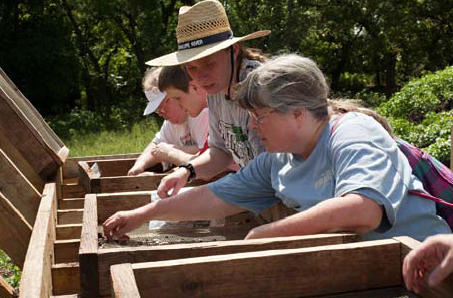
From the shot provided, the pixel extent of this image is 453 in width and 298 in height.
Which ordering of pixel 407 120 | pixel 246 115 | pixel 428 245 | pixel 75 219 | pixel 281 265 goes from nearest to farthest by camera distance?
pixel 428 245, pixel 281 265, pixel 246 115, pixel 75 219, pixel 407 120

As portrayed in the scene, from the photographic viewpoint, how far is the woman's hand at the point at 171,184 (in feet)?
10.4

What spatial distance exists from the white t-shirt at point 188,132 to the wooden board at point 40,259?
101 centimetres

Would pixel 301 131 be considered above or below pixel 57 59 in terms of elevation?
above

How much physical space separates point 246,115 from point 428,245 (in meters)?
1.82

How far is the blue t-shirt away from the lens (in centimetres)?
210

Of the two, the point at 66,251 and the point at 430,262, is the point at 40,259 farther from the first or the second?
the point at 430,262

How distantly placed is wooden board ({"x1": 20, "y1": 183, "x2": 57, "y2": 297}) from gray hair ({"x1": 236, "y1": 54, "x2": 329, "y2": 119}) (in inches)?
40.8

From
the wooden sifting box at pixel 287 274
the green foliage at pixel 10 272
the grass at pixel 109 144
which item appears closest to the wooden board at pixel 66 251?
the green foliage at pixel 10 272

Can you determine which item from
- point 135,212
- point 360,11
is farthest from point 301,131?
point 360,11

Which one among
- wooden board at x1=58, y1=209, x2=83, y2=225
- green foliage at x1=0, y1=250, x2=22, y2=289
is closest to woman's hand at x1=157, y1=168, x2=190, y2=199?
wooden board at x1=58, y1=209, x2=83, y2=225

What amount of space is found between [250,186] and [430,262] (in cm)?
114

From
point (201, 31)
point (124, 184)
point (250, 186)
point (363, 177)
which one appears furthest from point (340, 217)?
point (124, 184)

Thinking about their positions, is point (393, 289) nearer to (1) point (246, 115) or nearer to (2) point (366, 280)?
(2) point (366, 280)

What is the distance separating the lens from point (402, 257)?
1945 millimetres
